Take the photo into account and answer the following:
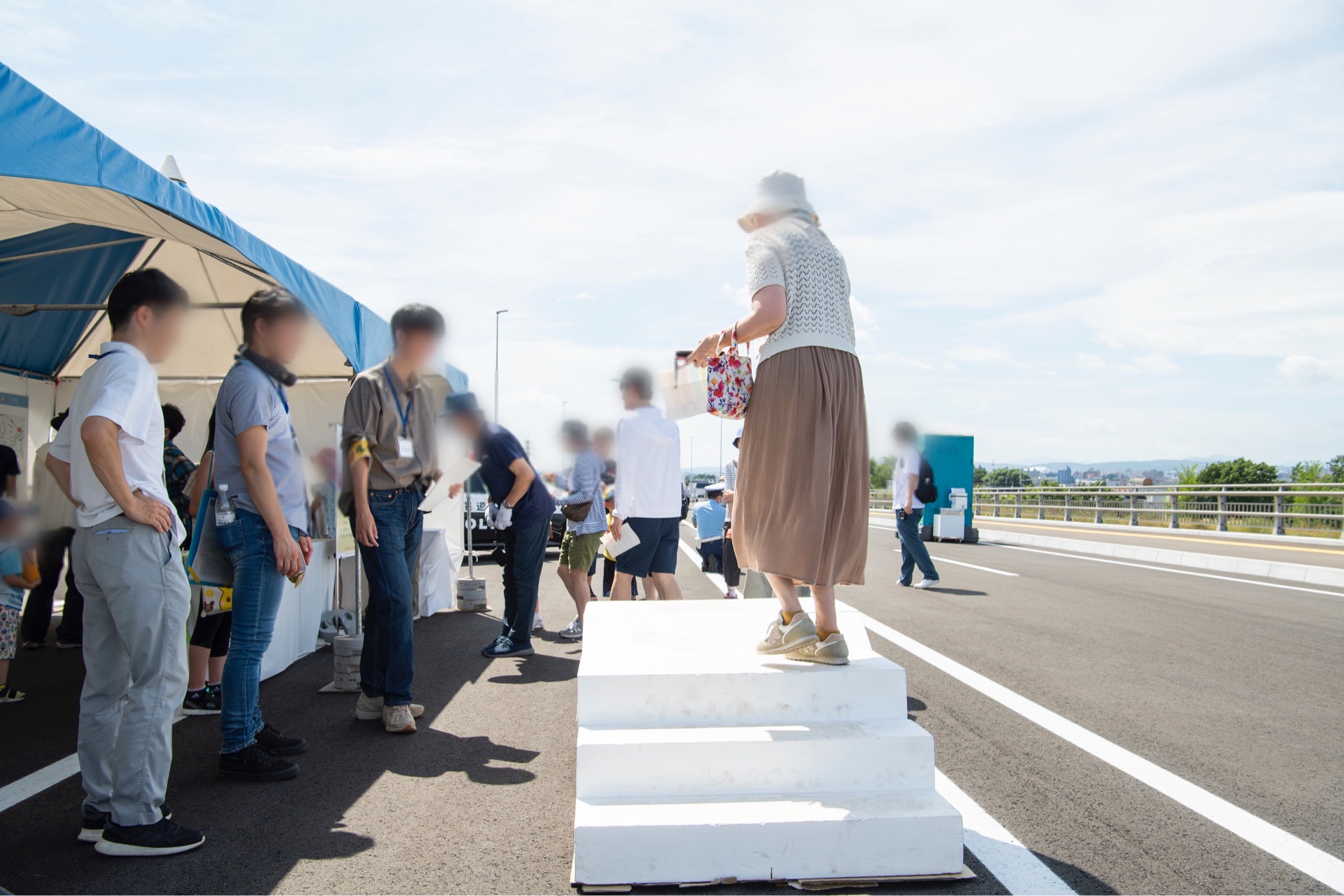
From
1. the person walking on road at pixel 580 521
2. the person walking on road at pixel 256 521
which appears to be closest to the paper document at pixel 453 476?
the person walking on road at pixel 580 521

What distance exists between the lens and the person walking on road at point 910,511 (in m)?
10.5

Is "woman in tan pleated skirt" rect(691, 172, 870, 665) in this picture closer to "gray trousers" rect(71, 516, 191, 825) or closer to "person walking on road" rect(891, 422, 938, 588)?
"gray trousers" rect(71, 516, 191, 825)

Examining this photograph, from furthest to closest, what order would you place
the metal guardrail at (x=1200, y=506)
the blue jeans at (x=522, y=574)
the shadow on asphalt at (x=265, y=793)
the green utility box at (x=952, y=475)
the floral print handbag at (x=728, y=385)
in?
1. the green utility box at (x=952, y=475)
2. the metal guardrail at (x=1200, y=506)
3. the blue jeans at (x=522, y=574)
4. the floral print handbag at (x=728, y=385)
5. the shadow on asphalt at (x=265, y=793)

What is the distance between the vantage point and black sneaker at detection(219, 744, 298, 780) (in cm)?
359

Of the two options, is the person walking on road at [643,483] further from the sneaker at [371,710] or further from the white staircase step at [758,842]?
the white staircase step at [758,842]

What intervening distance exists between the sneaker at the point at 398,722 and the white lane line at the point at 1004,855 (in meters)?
2.65

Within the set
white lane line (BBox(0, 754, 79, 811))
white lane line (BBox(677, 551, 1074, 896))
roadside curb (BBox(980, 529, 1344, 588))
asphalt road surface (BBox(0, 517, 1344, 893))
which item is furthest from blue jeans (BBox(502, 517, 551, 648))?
roadside curb (BBox(980, 529, 1344, 588))

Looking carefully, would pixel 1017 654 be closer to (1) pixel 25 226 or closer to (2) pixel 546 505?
(2) pixel 546 505

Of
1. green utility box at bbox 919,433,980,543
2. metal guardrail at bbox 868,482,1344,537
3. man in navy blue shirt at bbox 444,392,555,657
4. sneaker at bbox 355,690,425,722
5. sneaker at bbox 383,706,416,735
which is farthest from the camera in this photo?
green utility box at bbox 919,433,980,543

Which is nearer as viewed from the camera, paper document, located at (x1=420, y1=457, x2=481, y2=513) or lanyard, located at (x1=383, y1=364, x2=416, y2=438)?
lanyard, located at (x1=383, y1=364, x2=416, y2=438)

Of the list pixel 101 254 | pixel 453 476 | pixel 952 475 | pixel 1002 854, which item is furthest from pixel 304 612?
pixel 952 475

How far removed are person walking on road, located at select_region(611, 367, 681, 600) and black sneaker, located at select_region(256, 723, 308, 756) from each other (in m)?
2.43

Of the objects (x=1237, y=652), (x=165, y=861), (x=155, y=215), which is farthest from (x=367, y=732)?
(x=1237, y=652)

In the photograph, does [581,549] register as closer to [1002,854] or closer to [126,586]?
[126,586]
